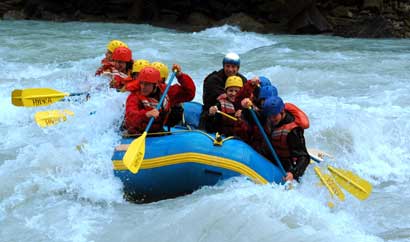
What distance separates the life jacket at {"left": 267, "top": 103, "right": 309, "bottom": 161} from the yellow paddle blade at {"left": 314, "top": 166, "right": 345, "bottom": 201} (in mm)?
298

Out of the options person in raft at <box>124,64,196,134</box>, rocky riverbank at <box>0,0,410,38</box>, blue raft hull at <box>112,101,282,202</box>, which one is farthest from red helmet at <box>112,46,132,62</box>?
rocky riverbank at <box>0,0,410,38</box>

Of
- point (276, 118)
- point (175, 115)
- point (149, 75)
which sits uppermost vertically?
point (149, 75)

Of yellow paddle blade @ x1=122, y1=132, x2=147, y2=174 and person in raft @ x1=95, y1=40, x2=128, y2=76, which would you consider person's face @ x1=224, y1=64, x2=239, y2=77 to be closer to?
yellow paddle blade @ x1=122, y1=132, x2=147, y2=174

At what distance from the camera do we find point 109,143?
4.92m

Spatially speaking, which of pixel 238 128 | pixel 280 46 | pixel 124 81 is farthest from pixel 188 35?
pixel 238 128

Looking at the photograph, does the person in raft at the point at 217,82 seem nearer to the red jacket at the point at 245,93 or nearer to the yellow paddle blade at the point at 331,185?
the red jacket at the point at 245,93

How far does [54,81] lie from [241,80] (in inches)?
194

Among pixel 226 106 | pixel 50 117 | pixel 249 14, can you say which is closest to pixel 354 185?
pixel 226 106

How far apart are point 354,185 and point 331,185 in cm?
18

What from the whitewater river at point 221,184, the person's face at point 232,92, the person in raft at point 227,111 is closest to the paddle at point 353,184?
the whitewater river at point 221,184

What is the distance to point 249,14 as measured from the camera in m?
19.6

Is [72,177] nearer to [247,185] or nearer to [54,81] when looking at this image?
[247,185]

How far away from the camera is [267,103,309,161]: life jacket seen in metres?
4.50

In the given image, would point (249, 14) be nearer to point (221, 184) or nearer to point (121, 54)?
point (121, 54)
